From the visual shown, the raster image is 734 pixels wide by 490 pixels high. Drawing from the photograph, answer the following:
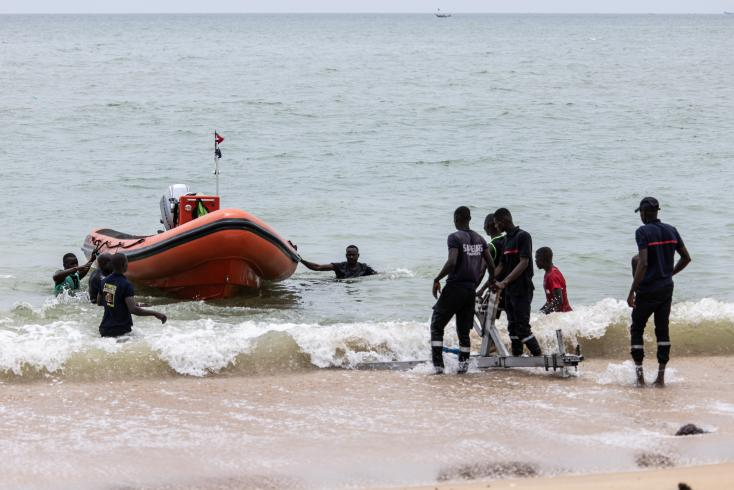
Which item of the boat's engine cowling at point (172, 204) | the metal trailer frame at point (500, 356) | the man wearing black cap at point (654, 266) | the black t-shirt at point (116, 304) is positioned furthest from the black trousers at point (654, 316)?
the boat's engine cowling at point (172, 204)

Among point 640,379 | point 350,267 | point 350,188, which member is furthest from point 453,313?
point 350,188

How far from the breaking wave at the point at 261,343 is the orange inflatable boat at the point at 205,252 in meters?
1.14

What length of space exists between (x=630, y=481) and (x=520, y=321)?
274 centimetres

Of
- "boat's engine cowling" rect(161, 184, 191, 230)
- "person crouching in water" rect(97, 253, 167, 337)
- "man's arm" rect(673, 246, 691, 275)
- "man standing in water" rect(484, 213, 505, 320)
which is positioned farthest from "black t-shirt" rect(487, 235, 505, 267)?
"boat's engine cowling" rect(161, 184, 191, 230)

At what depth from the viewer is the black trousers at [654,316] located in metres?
7.35

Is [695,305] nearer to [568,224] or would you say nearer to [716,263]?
[716,263]

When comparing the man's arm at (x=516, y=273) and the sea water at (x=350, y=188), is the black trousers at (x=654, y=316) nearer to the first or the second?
the sea water at (x=350, y=188)

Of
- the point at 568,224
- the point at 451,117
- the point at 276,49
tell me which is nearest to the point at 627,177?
the point at 568,224

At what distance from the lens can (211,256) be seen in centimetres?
1104

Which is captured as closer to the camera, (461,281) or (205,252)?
(461,281)

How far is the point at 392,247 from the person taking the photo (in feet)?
50.1

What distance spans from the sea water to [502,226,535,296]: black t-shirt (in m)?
0.67

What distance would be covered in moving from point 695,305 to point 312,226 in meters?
8.15

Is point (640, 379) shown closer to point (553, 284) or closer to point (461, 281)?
point (461, 281)
